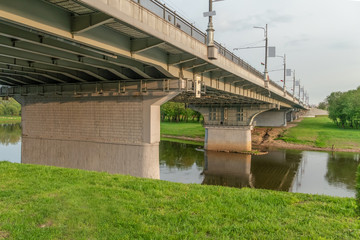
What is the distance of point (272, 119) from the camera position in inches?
2566

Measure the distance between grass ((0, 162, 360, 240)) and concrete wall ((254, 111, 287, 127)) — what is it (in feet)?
194

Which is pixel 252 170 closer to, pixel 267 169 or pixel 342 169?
pixel 267 169

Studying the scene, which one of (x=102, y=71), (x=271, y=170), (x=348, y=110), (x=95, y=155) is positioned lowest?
(x=271, y=170)

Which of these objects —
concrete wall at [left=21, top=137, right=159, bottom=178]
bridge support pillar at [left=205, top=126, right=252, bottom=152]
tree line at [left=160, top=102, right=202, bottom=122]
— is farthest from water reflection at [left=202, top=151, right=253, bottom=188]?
tree line at [left=160, top=102, right=202, bottom=122]

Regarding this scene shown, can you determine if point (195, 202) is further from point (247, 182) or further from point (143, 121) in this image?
point (247, 182)

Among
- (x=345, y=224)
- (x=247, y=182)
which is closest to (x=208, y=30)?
(x=345, y=224)

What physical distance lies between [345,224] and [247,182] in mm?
21287

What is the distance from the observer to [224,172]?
30.8 meters

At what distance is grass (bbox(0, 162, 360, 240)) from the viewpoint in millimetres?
5445

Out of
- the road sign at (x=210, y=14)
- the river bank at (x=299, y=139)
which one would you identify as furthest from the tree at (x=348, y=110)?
the road sign at (x=210, y=14)

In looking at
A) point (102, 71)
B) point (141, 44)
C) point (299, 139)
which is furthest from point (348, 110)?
point (141, 44)

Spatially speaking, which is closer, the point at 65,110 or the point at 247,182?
the point at 65,110

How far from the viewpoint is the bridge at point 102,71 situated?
8.45m

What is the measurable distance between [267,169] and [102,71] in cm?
2355
